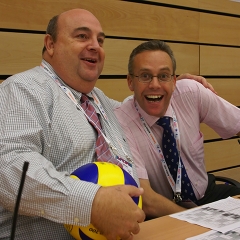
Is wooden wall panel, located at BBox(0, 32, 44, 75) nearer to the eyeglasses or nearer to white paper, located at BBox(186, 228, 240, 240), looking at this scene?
the eyeglasses

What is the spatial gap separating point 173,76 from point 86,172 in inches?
45.0

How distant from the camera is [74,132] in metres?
1.43

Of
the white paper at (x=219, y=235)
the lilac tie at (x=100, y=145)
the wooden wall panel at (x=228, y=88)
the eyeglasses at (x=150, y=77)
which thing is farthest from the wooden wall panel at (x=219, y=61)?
the white paper at (x=219, y=235)

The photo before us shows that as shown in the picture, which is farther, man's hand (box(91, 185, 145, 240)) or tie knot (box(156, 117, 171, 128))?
tie knot (box(156, 117, 171, 128))

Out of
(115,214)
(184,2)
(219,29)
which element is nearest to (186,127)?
(115,214)

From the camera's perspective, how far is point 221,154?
3.88 metres

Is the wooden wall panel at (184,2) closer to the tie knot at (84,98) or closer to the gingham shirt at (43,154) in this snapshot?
the tie knot at (84,98)

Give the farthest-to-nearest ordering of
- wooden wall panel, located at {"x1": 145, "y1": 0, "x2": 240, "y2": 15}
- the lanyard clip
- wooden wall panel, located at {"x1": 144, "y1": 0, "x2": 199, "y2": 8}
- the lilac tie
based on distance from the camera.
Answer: wooden wall panel, located at {"x1": 145, "y1": 0, "x2": 240, "y2": 15}, wooden wall panel, located at {"x1": 144, "y1": 0, "x2": 199, "y2": 8}, the lanyard clip, the lilac tie

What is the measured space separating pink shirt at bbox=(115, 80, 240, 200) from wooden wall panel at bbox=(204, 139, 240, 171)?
58.7 inches

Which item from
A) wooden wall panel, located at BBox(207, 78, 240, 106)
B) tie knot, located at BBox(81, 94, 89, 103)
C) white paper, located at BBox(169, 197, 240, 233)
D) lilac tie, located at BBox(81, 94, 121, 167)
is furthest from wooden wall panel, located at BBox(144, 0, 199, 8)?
white paper, located at BBox(169, 197, 240, 233)

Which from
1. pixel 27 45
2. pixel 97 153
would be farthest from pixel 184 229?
pixel 27 45

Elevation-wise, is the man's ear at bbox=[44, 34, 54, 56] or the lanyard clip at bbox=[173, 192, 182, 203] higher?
the man's ear at bbox=[44, 34, 54, 56]

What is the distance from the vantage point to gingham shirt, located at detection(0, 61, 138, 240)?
1070 mm

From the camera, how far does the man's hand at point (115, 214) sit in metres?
1.01
